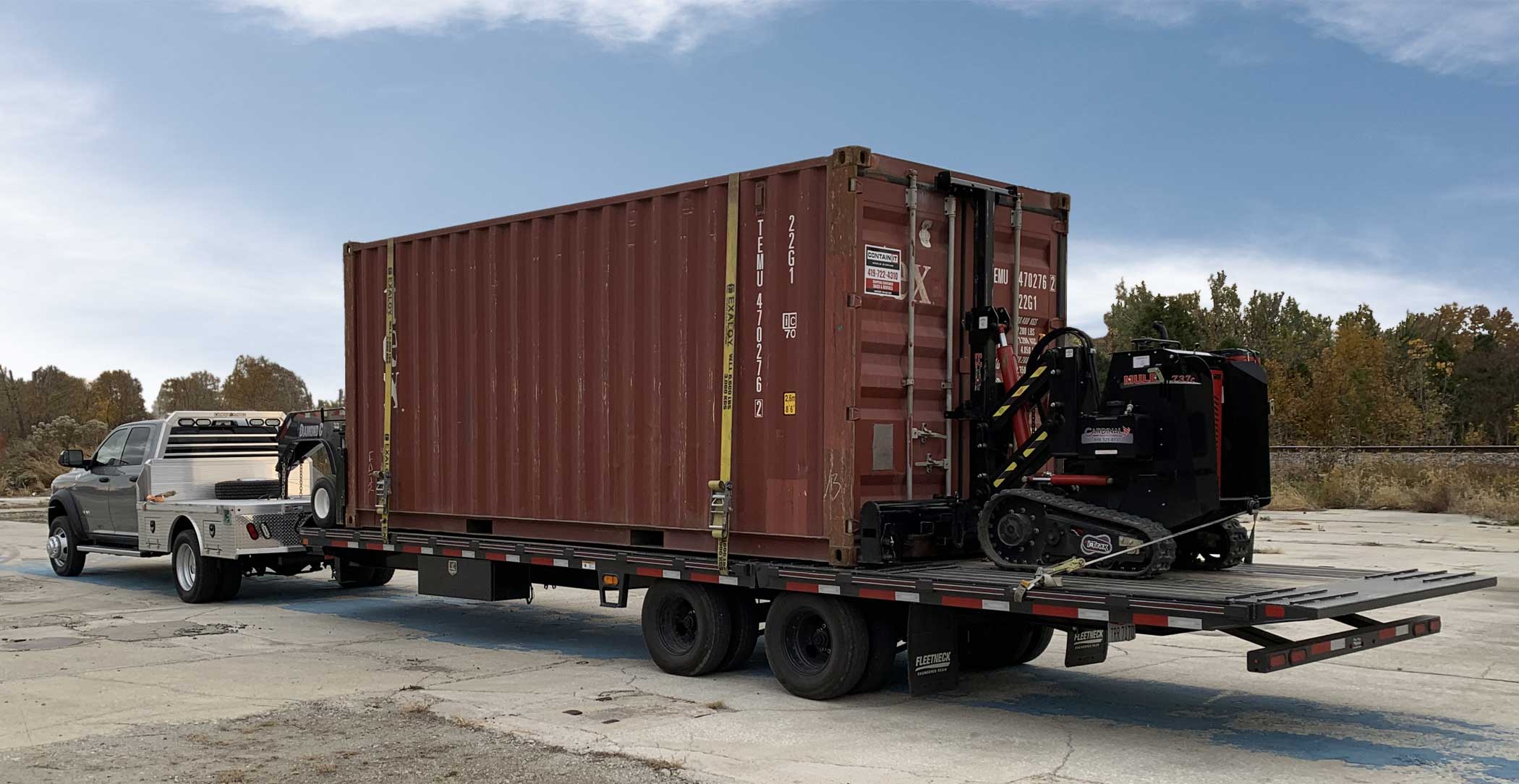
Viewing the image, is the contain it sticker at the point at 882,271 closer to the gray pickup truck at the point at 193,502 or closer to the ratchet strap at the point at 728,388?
the ratchet strap at the point at 728,388

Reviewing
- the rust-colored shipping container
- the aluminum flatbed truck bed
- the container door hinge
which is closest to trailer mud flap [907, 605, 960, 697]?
the aluminum flatbed truck bed

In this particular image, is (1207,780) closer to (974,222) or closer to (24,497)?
(974,222)

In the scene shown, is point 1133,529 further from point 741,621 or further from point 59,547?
point 59,547

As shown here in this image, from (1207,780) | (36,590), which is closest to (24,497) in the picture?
(36,590)

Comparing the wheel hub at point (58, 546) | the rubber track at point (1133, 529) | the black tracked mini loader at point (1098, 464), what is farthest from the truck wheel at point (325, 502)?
the rubber track at point (1133, 529)

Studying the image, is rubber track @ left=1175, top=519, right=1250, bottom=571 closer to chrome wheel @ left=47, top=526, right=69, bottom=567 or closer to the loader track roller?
the loader track roller

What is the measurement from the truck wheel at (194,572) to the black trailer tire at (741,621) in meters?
7.88

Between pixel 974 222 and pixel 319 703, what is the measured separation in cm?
589

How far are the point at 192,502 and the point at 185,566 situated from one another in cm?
78

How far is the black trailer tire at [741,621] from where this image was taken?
9.98m

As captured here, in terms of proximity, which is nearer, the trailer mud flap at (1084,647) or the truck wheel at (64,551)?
the trailer mud flap at (1084,647)

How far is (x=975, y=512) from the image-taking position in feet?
31.7

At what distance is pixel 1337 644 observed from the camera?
7.82 m

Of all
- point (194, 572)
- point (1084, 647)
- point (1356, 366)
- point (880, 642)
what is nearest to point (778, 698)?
point (880, 642)
